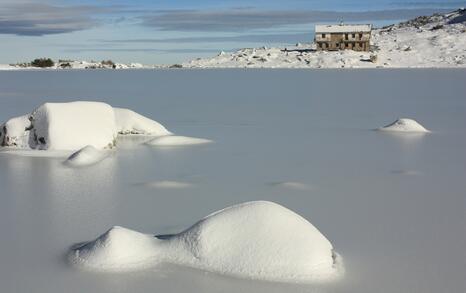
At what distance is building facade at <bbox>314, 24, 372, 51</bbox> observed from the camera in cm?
6869

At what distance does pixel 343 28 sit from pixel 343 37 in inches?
41.7

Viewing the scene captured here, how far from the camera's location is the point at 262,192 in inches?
282

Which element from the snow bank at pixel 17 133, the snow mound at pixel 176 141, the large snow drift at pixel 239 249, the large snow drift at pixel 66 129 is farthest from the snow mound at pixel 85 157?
the large snow drift at pixel 239 249

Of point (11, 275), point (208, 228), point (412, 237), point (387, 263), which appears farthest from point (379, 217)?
point (11, 275)

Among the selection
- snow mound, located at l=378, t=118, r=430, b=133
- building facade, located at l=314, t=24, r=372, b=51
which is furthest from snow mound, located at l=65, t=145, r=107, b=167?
building facade, located at l=314, t=24, r=372, b=51

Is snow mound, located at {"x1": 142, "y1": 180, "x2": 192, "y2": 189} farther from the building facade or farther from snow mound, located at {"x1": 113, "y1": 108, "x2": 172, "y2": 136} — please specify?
the building facade

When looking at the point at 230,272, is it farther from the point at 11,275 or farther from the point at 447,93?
the point at 447,93

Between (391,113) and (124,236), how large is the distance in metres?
13.1

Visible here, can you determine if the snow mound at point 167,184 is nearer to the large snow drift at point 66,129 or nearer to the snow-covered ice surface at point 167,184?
the snow-covered ice surface at point 167,184

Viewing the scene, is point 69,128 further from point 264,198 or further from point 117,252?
point 117,252

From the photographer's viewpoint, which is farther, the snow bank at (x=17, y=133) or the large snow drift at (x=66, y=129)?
the snow bank at (x=17, y=133)

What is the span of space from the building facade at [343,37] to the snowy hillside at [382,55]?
143cm

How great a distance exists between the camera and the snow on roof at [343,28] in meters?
68.6

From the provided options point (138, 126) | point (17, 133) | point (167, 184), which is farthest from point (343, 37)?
point (167, 184)
